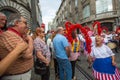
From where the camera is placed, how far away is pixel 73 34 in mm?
8188

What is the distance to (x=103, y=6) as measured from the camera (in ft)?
122

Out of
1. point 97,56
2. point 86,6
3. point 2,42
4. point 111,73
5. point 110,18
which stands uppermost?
point 86,6

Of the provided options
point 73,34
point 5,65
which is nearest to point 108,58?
point 73,34

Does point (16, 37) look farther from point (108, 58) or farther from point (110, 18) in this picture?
point (110, 18)

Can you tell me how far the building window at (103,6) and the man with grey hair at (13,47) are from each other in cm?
3400

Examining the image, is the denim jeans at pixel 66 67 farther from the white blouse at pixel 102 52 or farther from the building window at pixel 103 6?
the building window at pixel 103 6

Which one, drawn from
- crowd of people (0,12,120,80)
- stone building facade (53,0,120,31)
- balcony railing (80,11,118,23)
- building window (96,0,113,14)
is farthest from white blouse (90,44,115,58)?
building window (96,0,113,14)

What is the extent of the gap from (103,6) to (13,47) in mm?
35256

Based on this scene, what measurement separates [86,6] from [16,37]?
1592 inches

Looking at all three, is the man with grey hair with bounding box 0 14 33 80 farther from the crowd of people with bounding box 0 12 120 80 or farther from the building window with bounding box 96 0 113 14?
the building window with bounding box 96 0 113 14

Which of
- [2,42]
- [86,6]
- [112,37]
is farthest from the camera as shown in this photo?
→ [86,6]

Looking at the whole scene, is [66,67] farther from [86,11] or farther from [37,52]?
[86,11]

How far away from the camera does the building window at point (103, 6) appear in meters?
36.3

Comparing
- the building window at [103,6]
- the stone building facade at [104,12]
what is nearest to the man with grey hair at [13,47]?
the stone building facade at [104,12]
